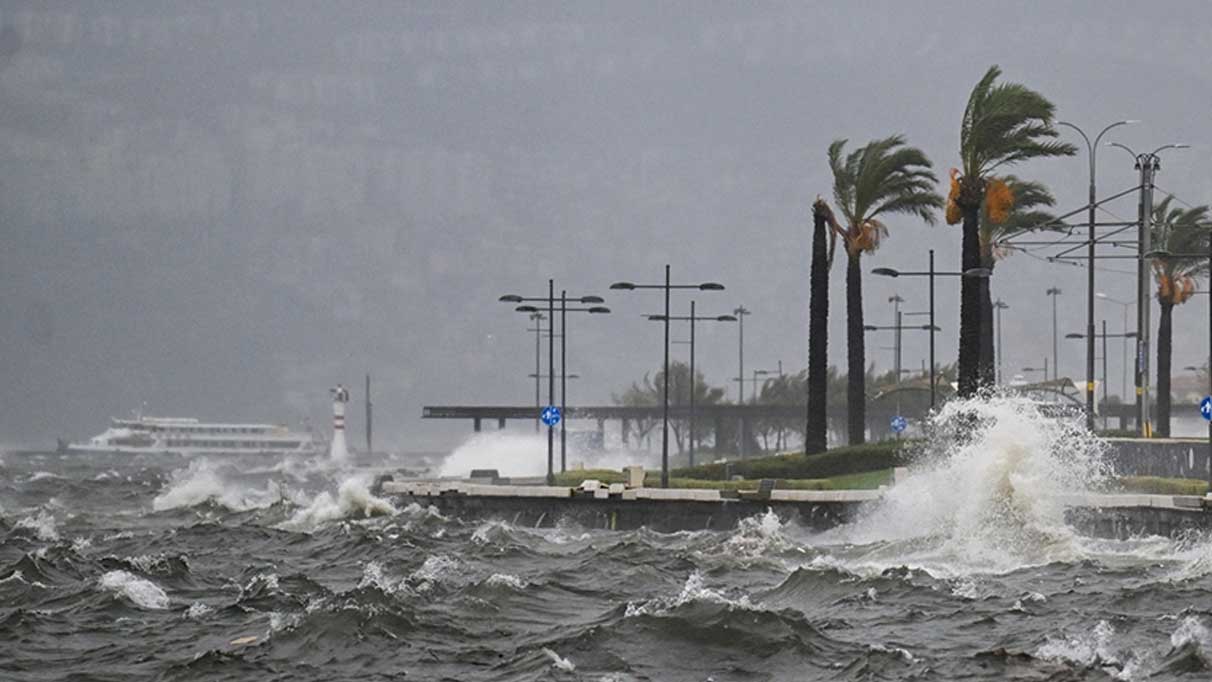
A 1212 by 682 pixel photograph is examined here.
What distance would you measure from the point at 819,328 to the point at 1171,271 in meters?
26.3

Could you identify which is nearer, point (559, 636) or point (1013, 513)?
point (559, 636)

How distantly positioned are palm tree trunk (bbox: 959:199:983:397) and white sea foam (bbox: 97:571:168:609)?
3553 cm

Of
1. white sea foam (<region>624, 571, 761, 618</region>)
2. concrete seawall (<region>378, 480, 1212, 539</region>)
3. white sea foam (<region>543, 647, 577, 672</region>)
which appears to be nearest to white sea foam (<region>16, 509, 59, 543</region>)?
concrete seawall (<region>378, 480, 1212, 539</region>)

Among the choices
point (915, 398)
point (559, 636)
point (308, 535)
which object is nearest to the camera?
point (559, 636)

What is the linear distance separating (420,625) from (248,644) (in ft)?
8.80

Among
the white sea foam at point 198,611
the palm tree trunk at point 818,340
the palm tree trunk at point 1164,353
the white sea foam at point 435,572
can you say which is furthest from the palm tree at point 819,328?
the white sea foam at point 198,611

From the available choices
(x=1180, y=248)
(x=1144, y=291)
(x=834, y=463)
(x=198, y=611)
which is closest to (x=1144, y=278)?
(x=1144, y=291)

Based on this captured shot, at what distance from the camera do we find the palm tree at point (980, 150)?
64500mm

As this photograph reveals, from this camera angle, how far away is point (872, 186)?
74.8 meters

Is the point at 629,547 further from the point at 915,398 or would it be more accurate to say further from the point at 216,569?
the point at 915,398

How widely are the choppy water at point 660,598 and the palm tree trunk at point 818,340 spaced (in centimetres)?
Result: 2139

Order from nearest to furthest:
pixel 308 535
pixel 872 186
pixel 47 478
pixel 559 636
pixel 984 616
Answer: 1. pixel 559 636
2. pixel 984 616
3. pixel 308 535
4. pixel 872 186
5. pixel 47 478

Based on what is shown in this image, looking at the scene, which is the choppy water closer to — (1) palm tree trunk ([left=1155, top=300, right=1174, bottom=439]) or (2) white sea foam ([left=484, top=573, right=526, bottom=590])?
(2) white sea foam ([left=484, top=573, right=526, bottom=590])

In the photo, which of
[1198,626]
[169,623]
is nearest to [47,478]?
[169,623]
